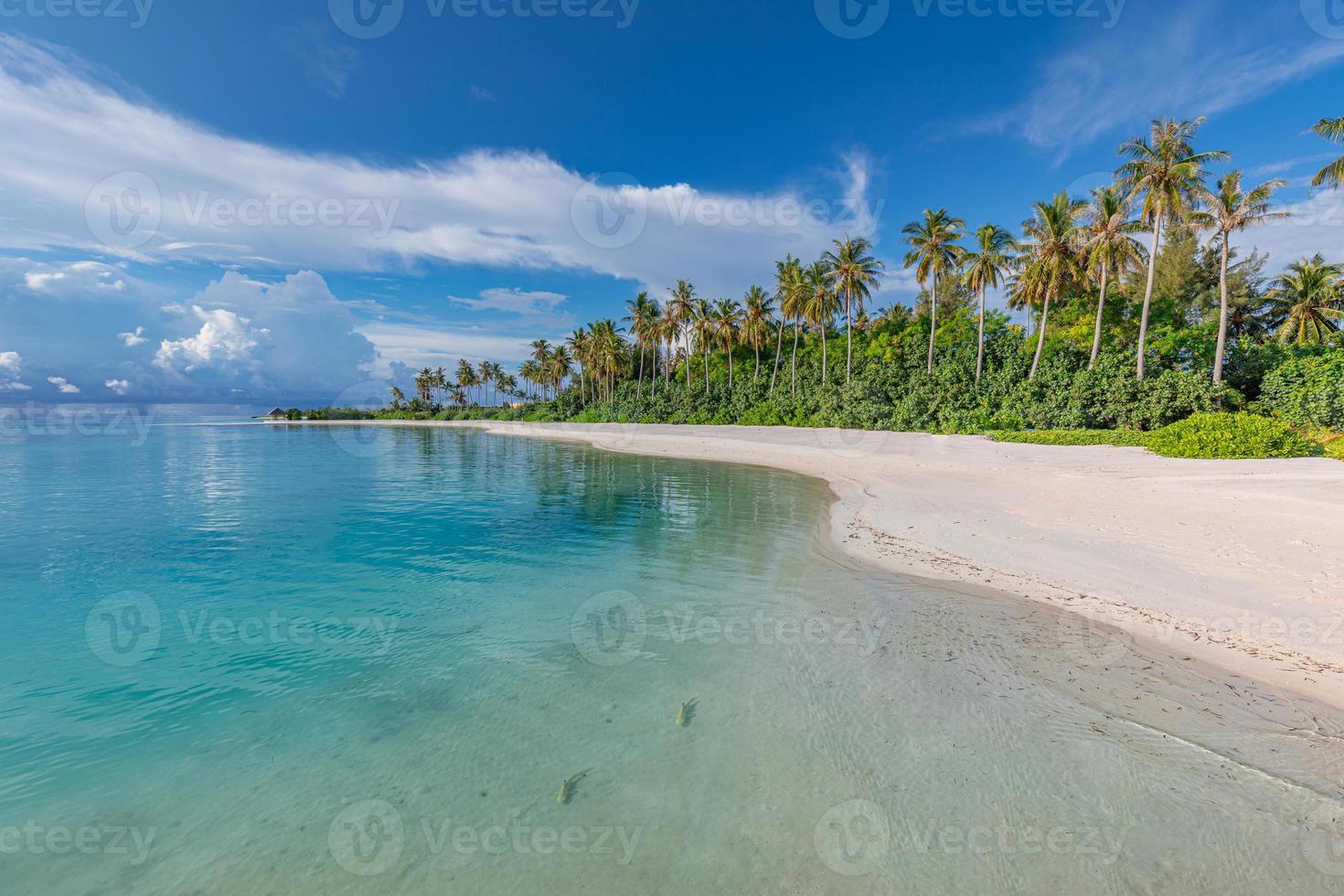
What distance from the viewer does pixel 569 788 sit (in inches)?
181

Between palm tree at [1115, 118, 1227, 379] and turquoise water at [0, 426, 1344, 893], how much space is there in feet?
100

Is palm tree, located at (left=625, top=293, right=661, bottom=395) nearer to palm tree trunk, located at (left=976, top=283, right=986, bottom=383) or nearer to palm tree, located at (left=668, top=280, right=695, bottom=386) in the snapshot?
palm tree, located at (left=668, top=280, right=695, bottom=386)

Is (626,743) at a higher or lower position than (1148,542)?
lower

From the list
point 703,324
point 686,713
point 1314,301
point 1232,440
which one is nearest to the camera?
point 686,713

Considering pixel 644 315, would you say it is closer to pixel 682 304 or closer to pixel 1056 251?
pixel 682 304

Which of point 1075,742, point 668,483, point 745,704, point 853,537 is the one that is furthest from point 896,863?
point 668,483

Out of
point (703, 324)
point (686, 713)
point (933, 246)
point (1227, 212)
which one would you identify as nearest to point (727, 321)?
point (703, 324)

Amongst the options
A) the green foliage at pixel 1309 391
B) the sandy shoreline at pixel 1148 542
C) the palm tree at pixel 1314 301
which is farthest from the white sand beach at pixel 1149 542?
the palm tree at pixel 1314 301

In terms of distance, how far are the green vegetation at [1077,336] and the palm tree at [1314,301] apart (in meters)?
0.10

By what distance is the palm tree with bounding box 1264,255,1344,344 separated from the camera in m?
34.9

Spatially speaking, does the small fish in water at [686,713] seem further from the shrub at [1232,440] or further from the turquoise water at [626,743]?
the shrub at [1232,440]

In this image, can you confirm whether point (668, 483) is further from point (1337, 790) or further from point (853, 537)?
point (1337, 790)

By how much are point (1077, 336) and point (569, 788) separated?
45.9 metres

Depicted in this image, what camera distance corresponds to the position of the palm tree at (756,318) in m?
54.9
